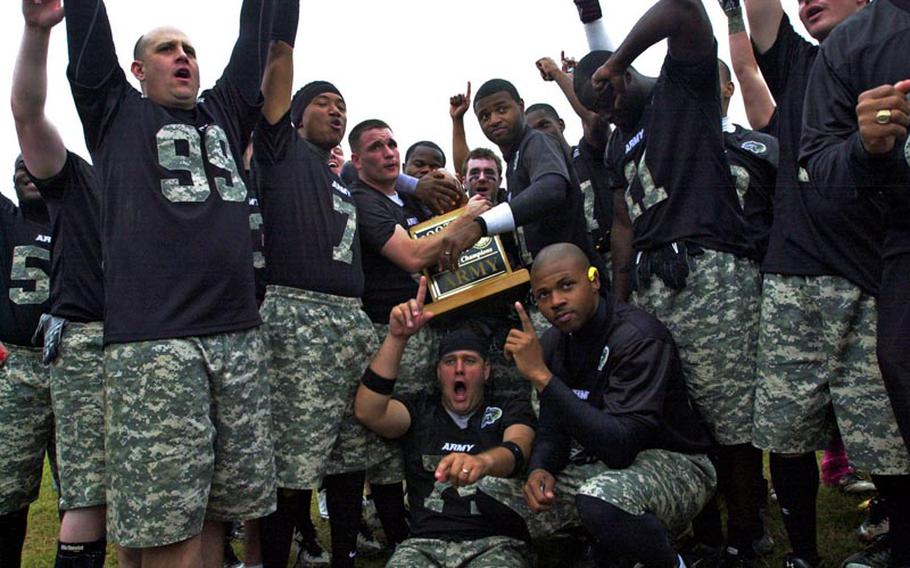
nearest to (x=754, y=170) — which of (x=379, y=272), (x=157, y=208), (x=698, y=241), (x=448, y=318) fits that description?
(x=698, y=241)

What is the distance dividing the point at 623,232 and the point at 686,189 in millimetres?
802

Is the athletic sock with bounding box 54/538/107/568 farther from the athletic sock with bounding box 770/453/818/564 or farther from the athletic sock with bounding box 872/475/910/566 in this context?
the athletic sock with bounding box 872/475/910/566

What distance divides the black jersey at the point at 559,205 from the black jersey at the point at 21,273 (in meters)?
2.82

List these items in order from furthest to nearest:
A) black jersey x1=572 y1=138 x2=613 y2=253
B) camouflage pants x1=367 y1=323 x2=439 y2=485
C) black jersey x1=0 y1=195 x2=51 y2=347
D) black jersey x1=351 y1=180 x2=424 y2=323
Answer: black jersey x1=572 y1=138 x2=613 y2=253
black jersey x1=351 y1=180 x2=424 y2=323
black jersey x1=0 y1=195 x2=51 y2=347
camouflage pants x1=367 y1=323 x2=439 y2=485

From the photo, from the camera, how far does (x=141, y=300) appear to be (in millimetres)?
3053

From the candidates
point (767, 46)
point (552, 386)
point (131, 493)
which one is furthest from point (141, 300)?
point (767, 46)

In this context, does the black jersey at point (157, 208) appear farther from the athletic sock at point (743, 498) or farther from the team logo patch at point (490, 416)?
the athletic sock at point (743, 498)

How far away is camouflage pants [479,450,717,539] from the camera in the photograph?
133 inches

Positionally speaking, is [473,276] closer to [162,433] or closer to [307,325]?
[307,325]

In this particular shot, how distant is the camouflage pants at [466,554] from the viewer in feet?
12.2

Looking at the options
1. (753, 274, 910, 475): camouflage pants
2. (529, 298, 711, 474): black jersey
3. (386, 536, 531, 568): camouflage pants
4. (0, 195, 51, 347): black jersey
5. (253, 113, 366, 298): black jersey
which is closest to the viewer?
(753, 274, 910, 475): camouflage pants

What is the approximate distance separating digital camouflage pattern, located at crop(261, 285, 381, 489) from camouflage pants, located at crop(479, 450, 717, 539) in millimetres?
858

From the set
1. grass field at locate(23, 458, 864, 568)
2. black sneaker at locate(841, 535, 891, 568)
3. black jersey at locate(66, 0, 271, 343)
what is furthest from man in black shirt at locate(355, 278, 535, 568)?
black sneaker at locate(841, 535, 891, 568)

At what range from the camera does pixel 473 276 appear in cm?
445
